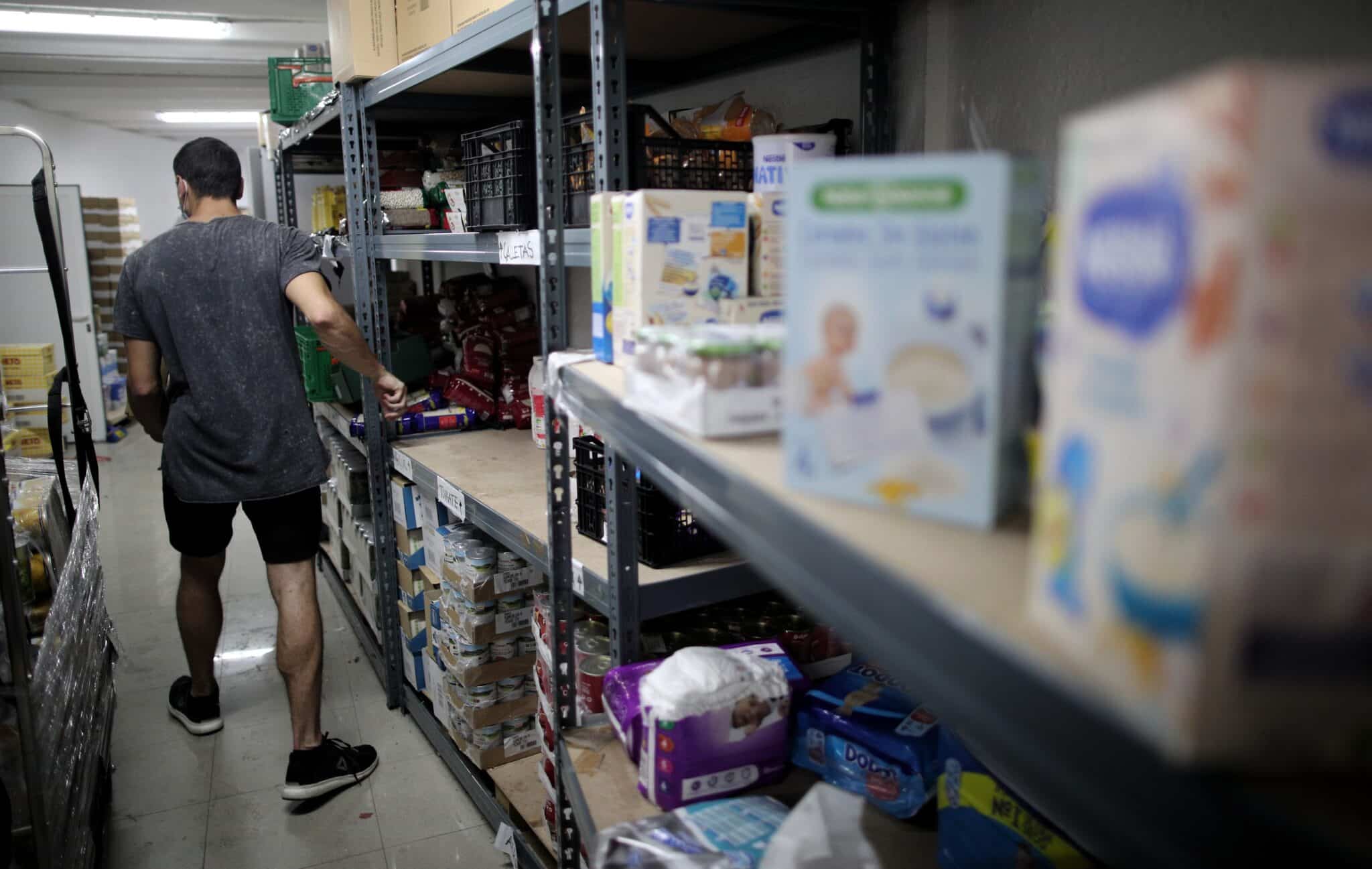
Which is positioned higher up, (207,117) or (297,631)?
(207,117)

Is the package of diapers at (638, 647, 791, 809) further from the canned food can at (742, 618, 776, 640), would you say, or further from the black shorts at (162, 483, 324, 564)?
the black shorts at (162, 483, 324, 564)

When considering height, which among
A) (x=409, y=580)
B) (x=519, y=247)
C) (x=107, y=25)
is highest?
(x=107, y=25)

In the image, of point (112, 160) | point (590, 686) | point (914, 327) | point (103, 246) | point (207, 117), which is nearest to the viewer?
point (914, 327)

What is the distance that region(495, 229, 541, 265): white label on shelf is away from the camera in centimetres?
201

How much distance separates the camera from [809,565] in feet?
2.04

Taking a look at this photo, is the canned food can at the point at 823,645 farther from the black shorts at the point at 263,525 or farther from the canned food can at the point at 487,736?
the black shorts at the point at 263,525

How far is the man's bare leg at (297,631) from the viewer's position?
2992mm

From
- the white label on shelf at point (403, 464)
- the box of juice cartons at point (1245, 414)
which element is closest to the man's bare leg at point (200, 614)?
the white label on shelf at point (403, 464)

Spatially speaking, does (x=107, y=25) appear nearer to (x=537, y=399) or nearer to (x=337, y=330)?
(x=337, y=330)

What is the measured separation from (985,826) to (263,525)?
256 cm

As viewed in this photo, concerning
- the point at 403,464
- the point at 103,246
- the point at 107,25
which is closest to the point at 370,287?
the point at 403,464

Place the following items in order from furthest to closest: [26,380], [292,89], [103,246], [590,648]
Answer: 1. [103,246]
2. [26,380]
3. [292,89]
4. [590,648]

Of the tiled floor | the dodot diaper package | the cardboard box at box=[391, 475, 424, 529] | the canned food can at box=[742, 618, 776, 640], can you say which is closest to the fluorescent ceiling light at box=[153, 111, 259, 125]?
the tiled floor

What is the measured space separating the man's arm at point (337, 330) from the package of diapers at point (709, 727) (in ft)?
6.09
